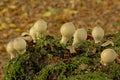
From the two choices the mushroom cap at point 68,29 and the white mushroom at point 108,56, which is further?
the mushroom cap at point 68,29

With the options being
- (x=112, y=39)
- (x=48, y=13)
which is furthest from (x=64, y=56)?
(x=48, y=13)

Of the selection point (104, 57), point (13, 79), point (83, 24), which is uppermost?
point (104, 57)

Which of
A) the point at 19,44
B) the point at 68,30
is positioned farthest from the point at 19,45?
the point at 68,30

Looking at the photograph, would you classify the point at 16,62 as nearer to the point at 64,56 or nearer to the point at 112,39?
the point at 64,56

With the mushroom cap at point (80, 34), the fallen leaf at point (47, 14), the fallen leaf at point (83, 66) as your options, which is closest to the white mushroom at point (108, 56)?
the fallen leaf at point (83, 66)

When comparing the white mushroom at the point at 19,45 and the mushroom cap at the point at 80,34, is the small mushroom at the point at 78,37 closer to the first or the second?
the mushroom cap at the point at 80,34

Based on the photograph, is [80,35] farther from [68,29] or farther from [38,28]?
[38,28]

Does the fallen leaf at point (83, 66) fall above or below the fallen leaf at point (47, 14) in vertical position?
above

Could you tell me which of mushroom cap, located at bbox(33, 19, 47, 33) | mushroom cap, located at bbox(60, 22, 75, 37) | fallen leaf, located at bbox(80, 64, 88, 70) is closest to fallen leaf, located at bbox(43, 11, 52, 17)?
mushroom cap, located at bbox(33, 19, 47, 33)
